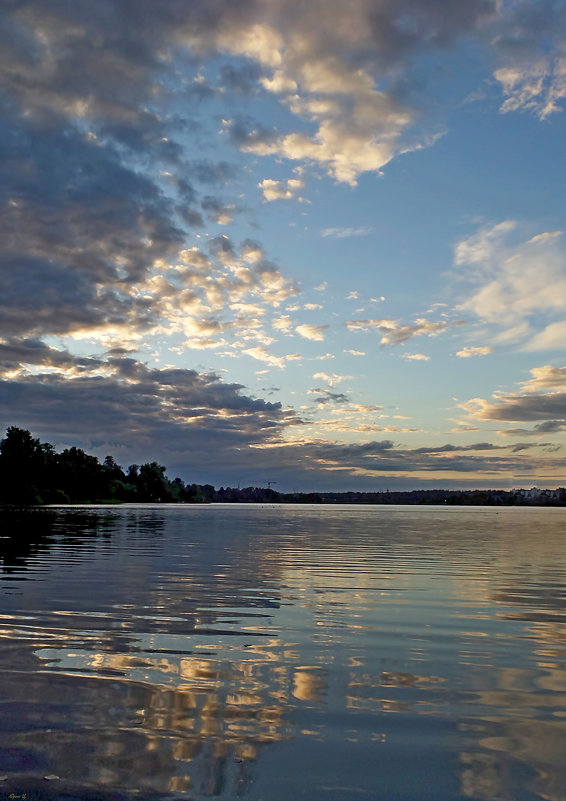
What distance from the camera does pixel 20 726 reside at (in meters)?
8.34

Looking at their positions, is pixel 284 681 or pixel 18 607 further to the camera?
pixel 18 607

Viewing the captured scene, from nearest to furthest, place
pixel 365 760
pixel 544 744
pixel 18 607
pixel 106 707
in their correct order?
pixel 365 760
pixel 544 744
pixel 106 707
pixel 18 607

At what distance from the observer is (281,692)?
10.3 metres

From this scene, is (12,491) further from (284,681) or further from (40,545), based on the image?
(284,681)

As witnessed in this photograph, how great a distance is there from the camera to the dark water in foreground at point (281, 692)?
23.1 ft

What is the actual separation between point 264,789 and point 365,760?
155 cm

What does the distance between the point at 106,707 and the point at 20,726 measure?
1.36 meters

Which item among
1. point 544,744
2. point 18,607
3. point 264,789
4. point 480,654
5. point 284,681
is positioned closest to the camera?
point 264,789

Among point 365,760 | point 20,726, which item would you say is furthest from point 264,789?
point 20,726

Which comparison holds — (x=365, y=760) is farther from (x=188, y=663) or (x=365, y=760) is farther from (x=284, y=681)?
(x=188, y=663)

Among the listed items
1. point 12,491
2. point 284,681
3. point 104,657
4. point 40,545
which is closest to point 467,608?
point 284,681

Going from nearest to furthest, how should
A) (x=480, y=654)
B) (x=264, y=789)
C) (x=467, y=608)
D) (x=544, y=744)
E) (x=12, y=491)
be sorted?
(x=264, y=789) < (x=544, y=744) < (x=480, y=654) < (x=467, y=608) < (x=12, y=491)

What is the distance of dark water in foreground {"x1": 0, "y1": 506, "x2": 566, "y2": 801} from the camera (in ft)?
23.1

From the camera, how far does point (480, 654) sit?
13.5m
